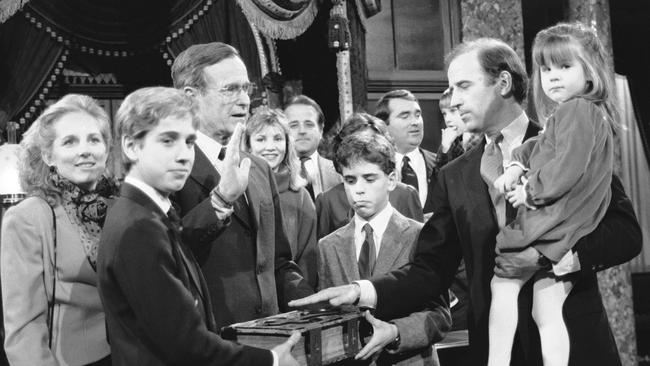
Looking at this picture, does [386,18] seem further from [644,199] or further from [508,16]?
[644,199]

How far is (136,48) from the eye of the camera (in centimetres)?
593

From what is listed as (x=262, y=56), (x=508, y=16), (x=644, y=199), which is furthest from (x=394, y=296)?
(x=644, y=199)

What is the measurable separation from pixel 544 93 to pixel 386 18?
438 cm

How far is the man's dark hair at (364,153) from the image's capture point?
3.04 m

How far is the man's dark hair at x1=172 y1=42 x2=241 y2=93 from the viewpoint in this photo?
249cm

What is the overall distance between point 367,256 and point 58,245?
1.10 m

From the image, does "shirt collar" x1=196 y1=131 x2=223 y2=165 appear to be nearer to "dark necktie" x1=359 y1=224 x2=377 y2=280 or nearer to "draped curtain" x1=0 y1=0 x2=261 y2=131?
"dark necktie" x1=359 y1=224 x2=377 y2=280

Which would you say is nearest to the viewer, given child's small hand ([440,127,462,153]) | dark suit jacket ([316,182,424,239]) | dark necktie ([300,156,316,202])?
dark suit jacket ([316,182,424,239])

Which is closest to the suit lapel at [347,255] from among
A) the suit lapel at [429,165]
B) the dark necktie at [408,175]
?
the dark necktie at [408,175]

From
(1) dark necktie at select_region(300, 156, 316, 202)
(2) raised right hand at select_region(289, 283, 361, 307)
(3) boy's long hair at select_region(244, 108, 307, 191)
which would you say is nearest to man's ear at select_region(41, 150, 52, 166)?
(2) raised right hand at select_region(289, 283, 361, 307)

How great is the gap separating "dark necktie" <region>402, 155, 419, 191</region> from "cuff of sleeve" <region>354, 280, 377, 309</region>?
242cm

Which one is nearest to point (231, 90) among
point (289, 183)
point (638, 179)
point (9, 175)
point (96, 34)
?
point (289, 183)

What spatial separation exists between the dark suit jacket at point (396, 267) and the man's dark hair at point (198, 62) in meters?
0.83

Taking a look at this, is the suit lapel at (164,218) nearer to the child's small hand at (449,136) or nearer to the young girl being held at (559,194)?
the young girl being held at (559,194)
